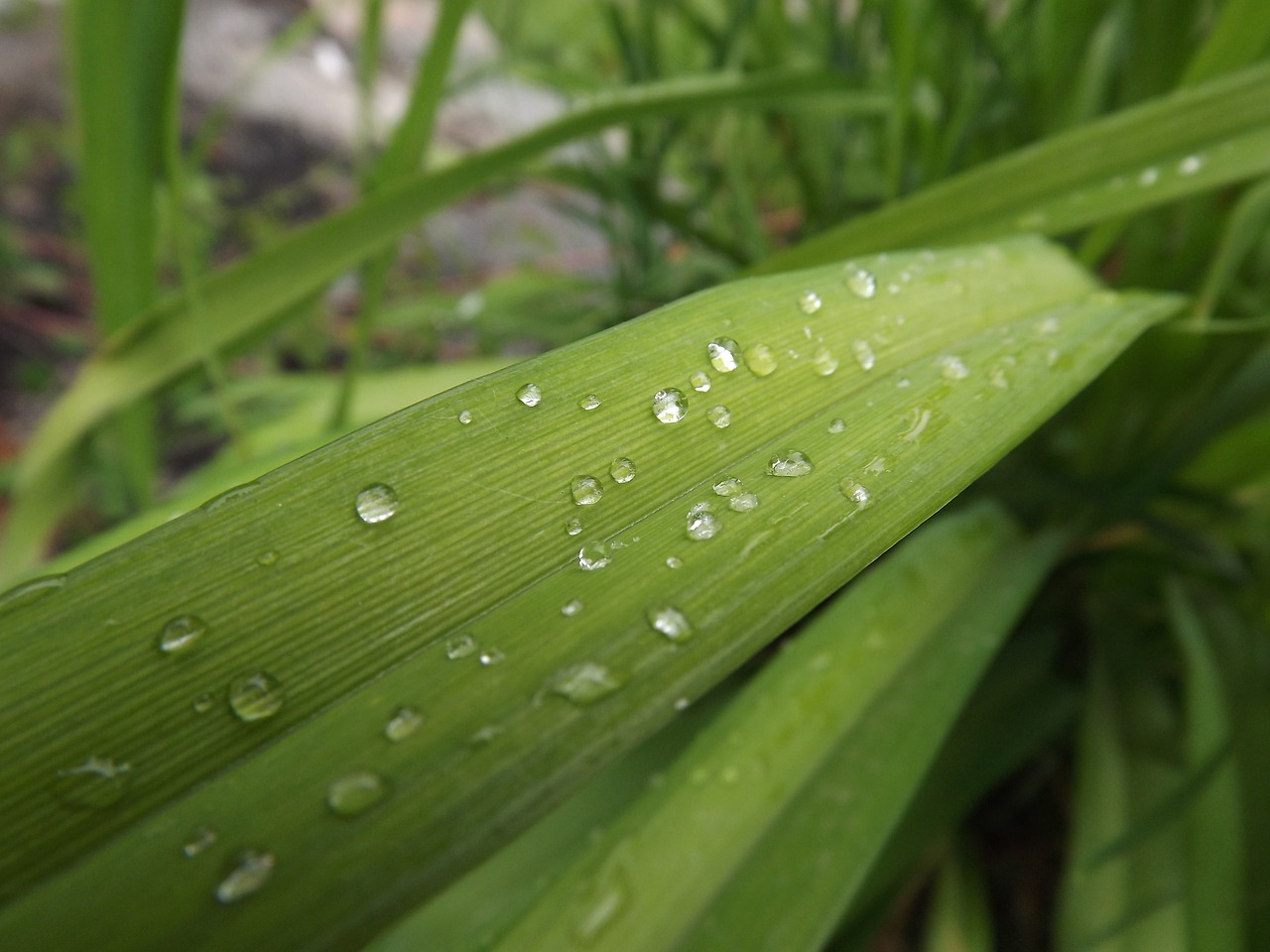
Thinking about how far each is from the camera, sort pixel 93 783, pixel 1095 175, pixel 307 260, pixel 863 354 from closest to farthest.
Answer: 1. pixel 93 783
2. pixel 863 354
3. pixel 1095 175
4. pixel 307 260

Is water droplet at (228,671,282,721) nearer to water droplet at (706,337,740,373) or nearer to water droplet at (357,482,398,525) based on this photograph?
water droplet at (357,482,398,525)

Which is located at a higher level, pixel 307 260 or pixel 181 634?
pixel 307 260

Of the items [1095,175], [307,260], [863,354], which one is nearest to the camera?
[863,354]

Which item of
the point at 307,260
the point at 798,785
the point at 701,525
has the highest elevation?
the point at 307,260

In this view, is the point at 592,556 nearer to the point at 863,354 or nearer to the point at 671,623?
the point at 671,623

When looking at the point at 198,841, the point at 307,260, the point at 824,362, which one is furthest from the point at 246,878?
the point at 307,260

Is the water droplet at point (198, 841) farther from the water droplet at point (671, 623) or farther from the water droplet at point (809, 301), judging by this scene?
the water droplet at point (809, 301)

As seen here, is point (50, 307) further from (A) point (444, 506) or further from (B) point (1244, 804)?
(B) point (1244, 804)
